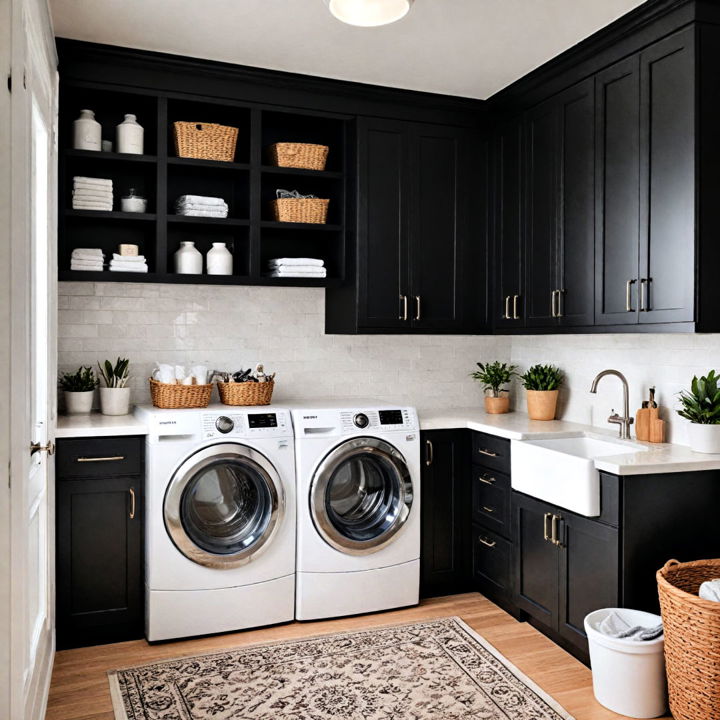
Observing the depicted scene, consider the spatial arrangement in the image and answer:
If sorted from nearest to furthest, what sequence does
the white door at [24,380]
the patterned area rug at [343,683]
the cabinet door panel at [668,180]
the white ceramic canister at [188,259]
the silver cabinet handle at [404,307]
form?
the white door at [24,380] → the patterned area rug at [343,683] → the cabinet door panel at [668,180] → the white ceramic canister at [188,259] → the silver cabinet handle at [404,307]

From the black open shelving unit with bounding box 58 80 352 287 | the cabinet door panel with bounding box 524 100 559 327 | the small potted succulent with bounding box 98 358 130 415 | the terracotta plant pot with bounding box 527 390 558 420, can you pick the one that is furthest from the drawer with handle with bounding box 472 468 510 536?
the small potted succulent with bounding box 98 358 130 415

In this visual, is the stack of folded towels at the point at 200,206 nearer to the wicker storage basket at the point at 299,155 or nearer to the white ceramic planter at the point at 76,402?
the wicker storage basket at the point at 299,155

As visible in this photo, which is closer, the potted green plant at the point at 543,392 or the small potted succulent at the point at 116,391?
the small potted succulent at the point at 116,391

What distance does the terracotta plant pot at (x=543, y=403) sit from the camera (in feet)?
13.0

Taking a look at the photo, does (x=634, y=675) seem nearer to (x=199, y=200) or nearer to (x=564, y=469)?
(x=564, y=469)

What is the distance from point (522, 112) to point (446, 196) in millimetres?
583

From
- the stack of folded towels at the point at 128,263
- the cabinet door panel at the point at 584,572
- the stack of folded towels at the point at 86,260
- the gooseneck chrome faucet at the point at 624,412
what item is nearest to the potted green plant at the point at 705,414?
the gooseneck chrome faucet at the point at 624,412

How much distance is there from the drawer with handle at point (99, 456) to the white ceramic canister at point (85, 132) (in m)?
1.39

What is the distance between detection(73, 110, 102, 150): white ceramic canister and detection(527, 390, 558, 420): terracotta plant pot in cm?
258

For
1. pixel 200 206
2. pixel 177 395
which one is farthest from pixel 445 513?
pixel 200 206

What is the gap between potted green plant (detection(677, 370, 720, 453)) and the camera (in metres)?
2.88

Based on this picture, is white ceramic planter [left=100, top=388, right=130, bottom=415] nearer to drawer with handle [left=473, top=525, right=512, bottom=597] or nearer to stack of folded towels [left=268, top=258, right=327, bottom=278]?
stack of folded towels [left=268, top=258, right=327, bottom=278]

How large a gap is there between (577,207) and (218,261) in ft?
5.81

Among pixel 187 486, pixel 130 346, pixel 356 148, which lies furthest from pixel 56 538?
pixel 356 148
